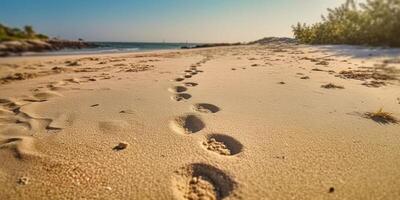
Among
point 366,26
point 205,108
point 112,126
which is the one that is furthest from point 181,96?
point 366,26

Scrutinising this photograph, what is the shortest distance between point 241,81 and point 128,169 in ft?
6.96

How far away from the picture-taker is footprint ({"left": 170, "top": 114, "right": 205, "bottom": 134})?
5.24ft

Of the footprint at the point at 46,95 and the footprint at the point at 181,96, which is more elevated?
the footprint at the point at 181,96

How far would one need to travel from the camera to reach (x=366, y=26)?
409 inches

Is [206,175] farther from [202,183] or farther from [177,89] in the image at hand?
[177,89]

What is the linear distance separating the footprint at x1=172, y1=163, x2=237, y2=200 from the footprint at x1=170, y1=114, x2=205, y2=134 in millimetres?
454

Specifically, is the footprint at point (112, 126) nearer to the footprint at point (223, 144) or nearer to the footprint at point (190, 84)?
the footprint at point (223, 144)

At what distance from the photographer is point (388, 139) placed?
141cm

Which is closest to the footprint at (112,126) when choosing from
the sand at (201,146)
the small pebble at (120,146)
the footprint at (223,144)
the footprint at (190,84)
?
the sand at (201,146)

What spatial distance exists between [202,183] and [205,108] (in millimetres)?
1020

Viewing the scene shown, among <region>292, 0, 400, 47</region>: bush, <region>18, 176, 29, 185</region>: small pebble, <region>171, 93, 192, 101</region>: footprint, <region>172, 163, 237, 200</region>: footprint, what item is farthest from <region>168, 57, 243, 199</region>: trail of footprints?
<region>292, 0, 400, 47</region>: bush

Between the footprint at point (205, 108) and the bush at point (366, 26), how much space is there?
29.1 ft

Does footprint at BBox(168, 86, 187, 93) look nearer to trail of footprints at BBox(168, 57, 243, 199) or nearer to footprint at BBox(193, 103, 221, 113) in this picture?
footprint at BBox(193, 103, 221, 113)

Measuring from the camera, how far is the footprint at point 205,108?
196cm
